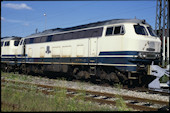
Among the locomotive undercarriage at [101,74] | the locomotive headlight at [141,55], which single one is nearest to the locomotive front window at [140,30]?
the locomotive headlight at [141,55]

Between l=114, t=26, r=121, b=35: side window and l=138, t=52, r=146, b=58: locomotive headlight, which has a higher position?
l=114, t=26, r=121, b=35: side window

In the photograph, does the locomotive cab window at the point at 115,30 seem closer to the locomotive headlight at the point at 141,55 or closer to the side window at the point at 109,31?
the side window at the point at 109,31

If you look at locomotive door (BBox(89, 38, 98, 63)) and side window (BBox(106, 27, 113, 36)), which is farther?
Answer: locomotive door (BBox(89, 38, 98, 63))

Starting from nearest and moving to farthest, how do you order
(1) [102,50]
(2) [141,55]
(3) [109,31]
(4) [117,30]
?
1. (2) [141,55]
2. (4) [117,30]
3. (3) [109,31]
4. (1) [102,50]

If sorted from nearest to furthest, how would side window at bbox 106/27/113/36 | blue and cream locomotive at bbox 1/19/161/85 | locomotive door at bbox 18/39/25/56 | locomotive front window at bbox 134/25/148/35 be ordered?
blue and cream locomotive at bbox 1/19/161/85
locomotive front window at bbox 134/25/148/35
side window at bbox 106/27/113/36
locomotive door at bbox 18/39/25/56

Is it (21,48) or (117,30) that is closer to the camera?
(117,30)

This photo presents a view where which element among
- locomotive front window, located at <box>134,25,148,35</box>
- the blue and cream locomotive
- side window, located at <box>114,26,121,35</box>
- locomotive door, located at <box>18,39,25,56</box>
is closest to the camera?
the blue and cream locomotive

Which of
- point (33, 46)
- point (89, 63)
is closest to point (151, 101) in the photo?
point (89, 63)

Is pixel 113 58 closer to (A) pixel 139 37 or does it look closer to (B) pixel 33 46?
(A) pixel 139 37

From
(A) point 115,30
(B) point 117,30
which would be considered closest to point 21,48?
(A) point 115,30

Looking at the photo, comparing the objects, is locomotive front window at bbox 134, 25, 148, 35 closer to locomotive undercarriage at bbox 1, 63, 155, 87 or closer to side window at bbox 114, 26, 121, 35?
side window at bbox 114, 26, 121, 35

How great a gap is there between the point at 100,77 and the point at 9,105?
7760mm

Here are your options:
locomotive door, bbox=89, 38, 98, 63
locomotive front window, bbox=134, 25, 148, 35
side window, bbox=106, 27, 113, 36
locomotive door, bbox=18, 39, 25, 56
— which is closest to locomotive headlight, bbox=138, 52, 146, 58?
locomotive front window, bbox=134, 25, 148, 35

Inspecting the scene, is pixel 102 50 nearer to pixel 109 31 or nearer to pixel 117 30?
pixel 109 31
